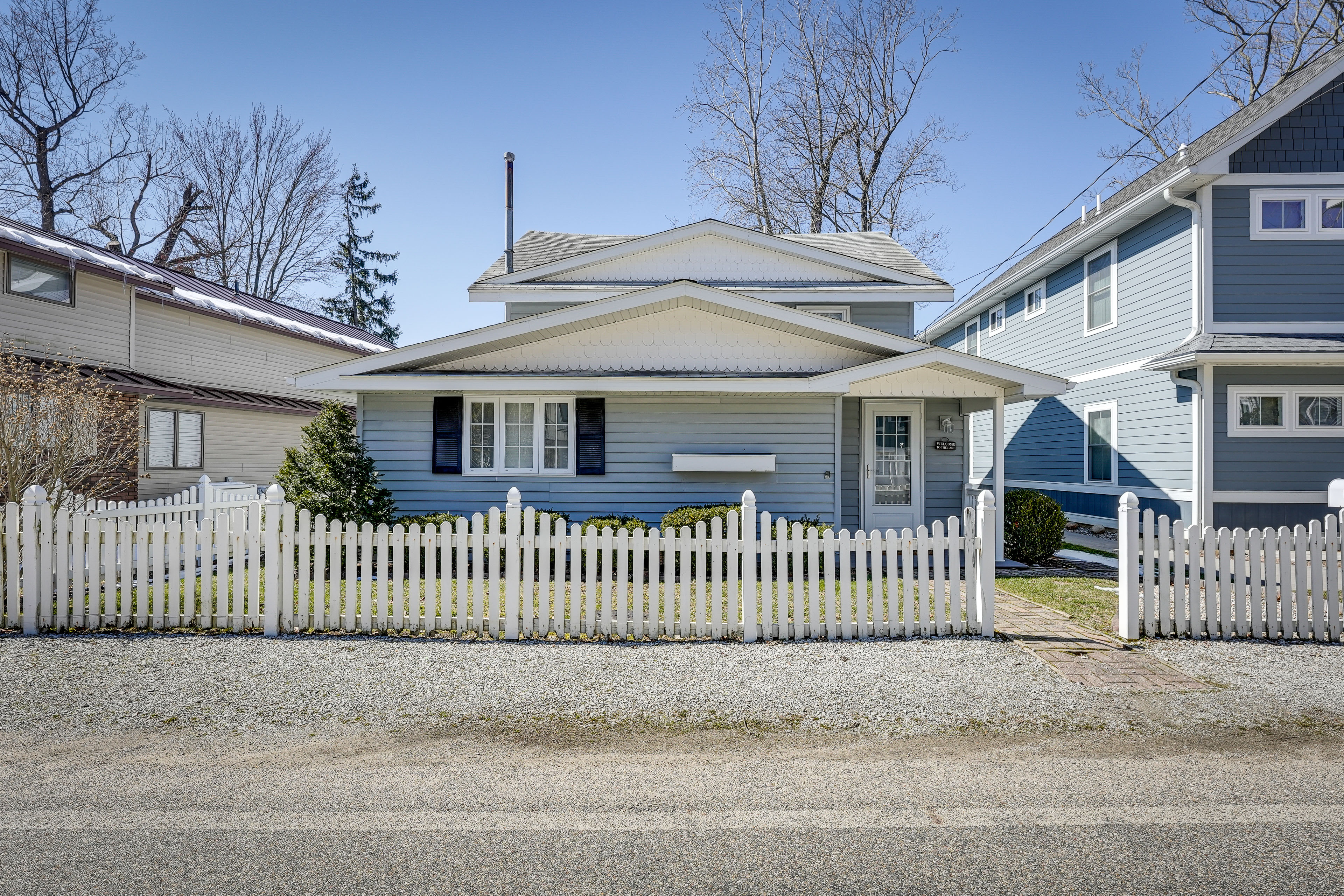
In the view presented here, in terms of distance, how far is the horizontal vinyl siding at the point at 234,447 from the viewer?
52.6ft

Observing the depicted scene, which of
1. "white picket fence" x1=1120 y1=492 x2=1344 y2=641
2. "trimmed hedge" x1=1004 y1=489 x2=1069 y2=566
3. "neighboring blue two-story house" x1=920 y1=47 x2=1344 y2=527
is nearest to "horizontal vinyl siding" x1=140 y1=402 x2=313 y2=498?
"trimmed hedge" x1=1004 y1=489 x2=1069 y2=566

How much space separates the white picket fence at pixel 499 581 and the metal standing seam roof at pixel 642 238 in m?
9.37

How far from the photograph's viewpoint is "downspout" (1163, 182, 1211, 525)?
1141 cm

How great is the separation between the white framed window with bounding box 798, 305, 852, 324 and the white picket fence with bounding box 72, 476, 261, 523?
10.7 m

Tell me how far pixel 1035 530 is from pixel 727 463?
4817mm

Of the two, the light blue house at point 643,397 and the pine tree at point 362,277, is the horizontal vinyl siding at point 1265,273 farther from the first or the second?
the pine tree at point 362,277

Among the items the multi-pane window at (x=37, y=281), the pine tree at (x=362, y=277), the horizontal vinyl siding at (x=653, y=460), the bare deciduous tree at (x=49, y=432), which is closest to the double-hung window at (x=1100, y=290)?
the horizontal vinyl siding at (x=653, y=460)

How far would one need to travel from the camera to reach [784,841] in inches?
118

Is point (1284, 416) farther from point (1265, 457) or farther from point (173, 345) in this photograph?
point (173, 345)

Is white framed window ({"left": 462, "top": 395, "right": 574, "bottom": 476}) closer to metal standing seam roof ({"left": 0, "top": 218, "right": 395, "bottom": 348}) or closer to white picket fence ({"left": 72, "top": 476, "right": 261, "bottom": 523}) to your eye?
white picket fence ({"left": 72, "top": 476, "right": 261, "bottom": 523})

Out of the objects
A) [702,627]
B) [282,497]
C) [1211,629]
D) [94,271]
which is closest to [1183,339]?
[1211,629]

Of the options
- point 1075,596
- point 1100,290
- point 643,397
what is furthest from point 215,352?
point 1100,290

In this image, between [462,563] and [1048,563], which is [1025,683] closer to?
[462,563]

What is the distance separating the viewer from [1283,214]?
11.7 metres
